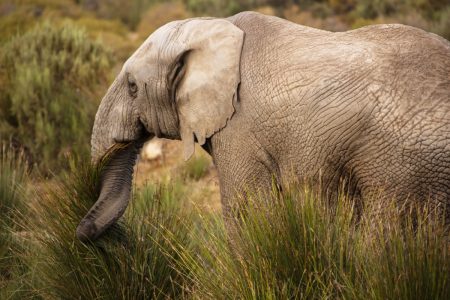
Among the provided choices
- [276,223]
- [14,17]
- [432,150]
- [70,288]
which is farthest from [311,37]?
[14,17]

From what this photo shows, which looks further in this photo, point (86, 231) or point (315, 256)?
point (86, 231)

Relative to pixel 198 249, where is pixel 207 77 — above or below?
above

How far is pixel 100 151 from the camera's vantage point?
16.5 ft

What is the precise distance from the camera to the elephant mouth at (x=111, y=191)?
452 cm

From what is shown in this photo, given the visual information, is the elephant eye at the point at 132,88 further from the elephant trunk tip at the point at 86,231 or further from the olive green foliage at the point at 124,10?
the olive green foliage at the point at 124,10

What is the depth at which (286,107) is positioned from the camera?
13.5ft

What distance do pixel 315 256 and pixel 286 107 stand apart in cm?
108

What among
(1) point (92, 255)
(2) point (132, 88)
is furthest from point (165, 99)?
(1) point (92, 255)

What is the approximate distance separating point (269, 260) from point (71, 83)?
300 inches

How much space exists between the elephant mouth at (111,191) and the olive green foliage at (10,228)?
0.44 m

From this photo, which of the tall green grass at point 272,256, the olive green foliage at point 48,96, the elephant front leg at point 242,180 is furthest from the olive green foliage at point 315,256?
the olive green foliage at point 48,96

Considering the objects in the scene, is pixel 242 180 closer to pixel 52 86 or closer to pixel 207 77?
pixel 207 77

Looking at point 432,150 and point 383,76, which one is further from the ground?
point 383,76

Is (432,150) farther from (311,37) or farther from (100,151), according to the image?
(100,151)
